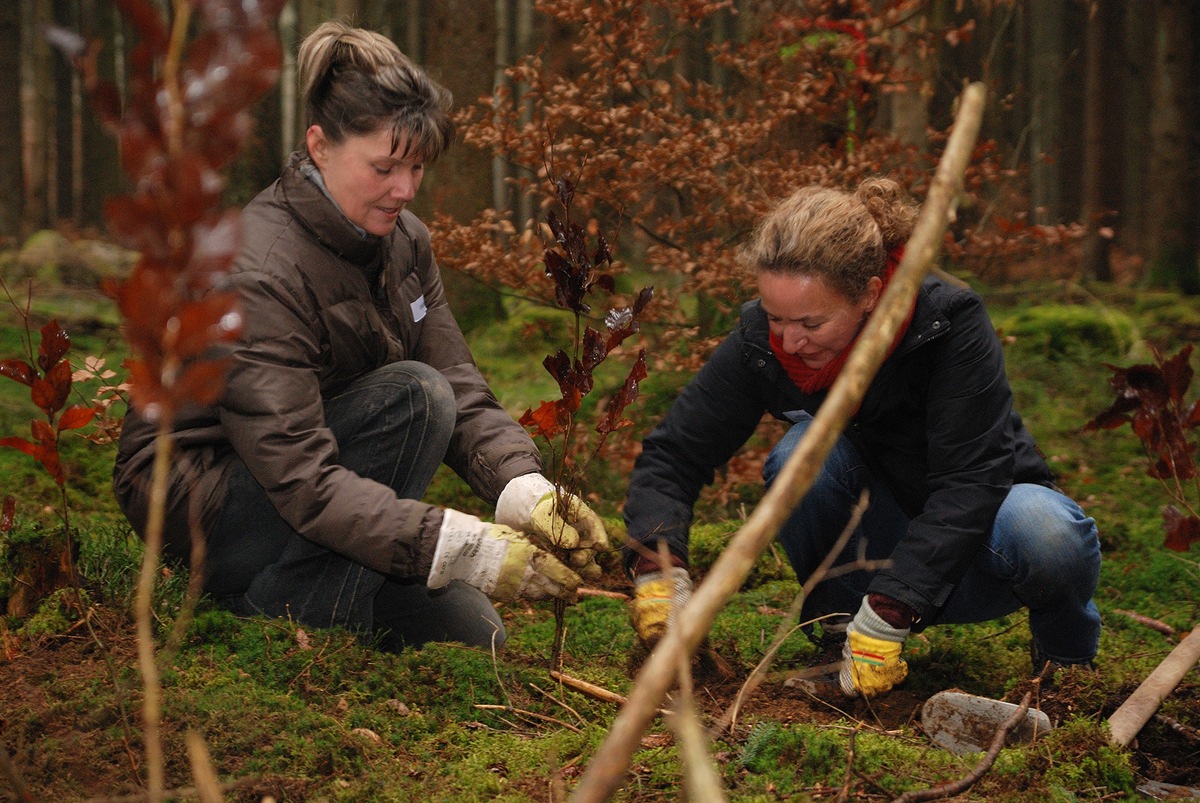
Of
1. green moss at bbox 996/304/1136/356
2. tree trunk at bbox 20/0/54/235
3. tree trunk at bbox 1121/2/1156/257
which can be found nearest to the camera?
green moss at bbox 996/304/1136/356

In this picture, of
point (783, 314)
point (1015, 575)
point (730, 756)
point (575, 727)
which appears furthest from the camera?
point (1015, 575)

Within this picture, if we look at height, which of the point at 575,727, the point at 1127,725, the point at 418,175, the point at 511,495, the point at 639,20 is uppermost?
the point at 639,20

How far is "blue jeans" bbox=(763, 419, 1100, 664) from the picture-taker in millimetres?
2969

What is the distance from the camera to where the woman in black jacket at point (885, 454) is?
2861mm

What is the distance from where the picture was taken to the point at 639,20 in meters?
4.98

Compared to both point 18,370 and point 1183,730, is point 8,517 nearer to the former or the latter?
point 18,370

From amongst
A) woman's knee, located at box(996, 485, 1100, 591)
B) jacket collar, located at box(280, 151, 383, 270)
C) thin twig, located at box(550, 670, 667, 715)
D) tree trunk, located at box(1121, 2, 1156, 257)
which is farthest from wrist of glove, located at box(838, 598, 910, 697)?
tree trunk, located at box(1121, 2, 1156, 257)

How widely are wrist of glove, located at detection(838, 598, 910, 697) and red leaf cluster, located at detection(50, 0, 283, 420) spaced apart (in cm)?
207

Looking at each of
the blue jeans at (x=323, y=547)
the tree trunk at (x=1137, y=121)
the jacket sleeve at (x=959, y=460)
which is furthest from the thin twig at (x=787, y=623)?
the tree trunk at (x=1137, y=121)

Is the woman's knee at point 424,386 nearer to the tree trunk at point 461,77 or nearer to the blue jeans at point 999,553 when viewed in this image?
the blue jeans at point 999,553

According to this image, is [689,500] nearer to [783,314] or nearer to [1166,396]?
[783,314]

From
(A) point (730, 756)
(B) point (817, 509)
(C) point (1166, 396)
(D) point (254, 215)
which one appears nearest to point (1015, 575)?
(B) point (817, 509)

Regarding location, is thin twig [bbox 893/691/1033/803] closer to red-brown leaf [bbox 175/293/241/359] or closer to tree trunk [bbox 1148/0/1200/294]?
red-brown leaf [bbox 175/293/241/359]

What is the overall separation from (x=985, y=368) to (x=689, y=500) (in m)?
0.96
